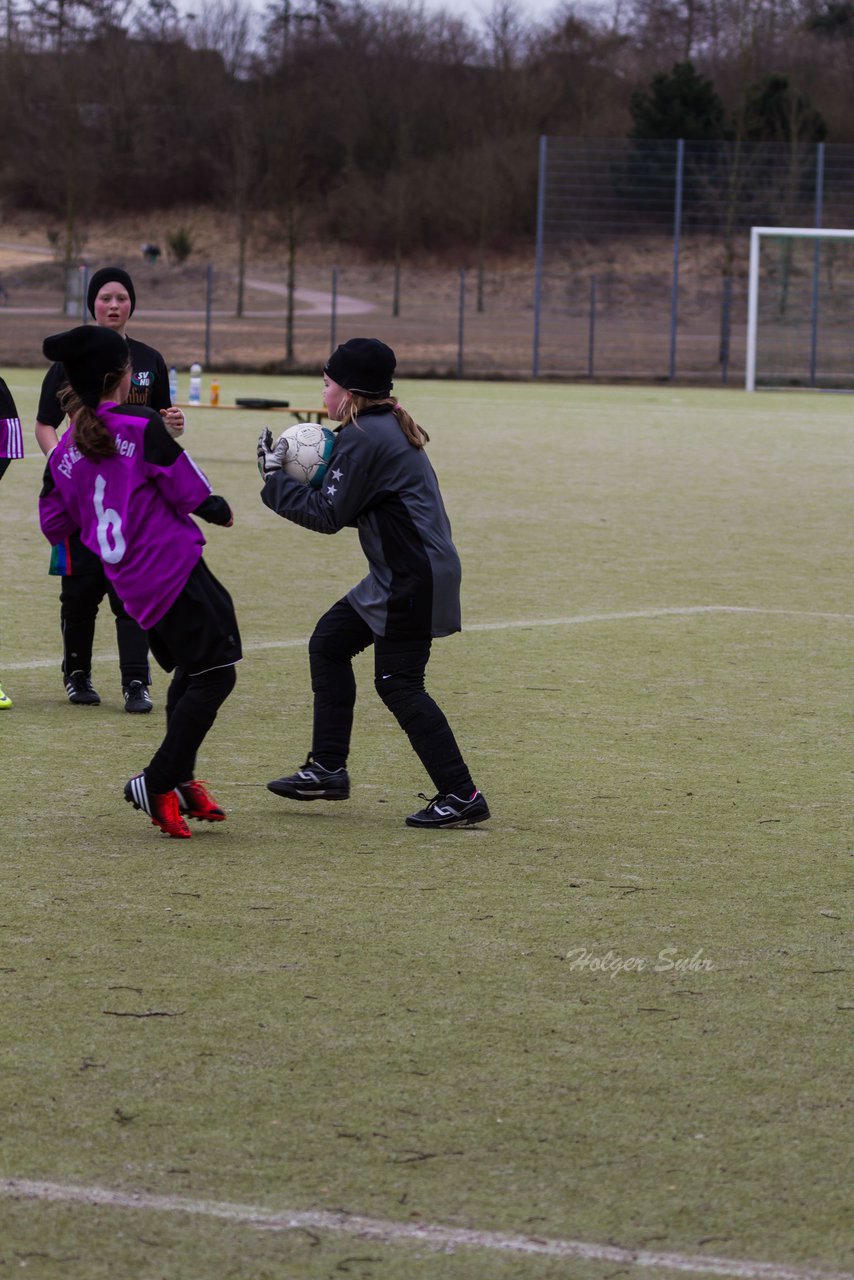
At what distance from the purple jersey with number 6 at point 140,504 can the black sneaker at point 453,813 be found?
1076 mm

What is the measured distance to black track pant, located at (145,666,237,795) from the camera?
5449 millimetres

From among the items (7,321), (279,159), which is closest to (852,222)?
(7,321)

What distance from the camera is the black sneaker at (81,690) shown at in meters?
7.63

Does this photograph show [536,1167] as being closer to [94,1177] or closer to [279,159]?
[94,1177]

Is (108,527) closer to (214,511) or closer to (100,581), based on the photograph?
(214,511)

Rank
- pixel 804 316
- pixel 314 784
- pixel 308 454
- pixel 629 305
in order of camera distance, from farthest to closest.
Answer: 1. pixel 629 305
2. pixel 804 316
3. pixel 314 784
4. pixel 308 454

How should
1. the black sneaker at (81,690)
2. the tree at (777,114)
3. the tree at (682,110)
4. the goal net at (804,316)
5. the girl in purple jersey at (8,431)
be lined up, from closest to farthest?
the black sneaker at (81,690)
the girl in purple jersey at (8,431)
the goal net at (804,316)
the tree at (777,114)
the tree at (682,110)

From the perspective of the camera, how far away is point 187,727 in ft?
17.9

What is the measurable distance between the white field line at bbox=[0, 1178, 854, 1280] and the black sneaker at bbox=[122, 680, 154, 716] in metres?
4.43

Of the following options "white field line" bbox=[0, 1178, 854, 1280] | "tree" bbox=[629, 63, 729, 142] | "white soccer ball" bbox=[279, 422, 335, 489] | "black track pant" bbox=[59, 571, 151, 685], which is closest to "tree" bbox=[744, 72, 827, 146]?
"tree" bbox=[629, 63, 729, 142]

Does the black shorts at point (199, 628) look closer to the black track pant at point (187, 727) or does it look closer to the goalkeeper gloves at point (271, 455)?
the black track pant at point (187, 727)

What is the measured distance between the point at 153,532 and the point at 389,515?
75cm

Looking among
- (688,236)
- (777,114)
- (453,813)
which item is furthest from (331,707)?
(777,114)

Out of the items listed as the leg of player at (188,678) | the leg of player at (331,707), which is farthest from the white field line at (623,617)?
the leg of player at (188,678)
